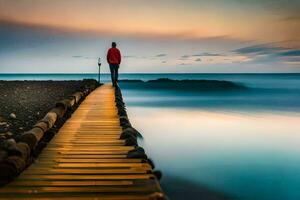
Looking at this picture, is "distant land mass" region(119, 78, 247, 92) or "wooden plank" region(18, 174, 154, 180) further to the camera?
"distant land mass" region(119, 78, 247, 92)

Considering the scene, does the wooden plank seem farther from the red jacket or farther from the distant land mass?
the distant land mass

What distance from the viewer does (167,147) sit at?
12055 mm

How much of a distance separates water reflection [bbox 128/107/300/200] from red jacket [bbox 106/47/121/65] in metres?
3.00

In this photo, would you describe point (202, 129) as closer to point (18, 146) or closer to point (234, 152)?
point (234, 152)

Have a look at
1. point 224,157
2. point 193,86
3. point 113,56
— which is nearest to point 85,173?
point 224,157

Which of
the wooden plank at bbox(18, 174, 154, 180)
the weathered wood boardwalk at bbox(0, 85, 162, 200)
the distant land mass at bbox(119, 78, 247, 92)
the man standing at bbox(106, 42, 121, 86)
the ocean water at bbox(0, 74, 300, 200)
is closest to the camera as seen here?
the weathered wood boardwalk at bbox(0, 85, 162, 200)

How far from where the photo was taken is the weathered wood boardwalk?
378cm

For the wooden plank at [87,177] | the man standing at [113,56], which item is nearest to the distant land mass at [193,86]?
the man standing at [113,56]

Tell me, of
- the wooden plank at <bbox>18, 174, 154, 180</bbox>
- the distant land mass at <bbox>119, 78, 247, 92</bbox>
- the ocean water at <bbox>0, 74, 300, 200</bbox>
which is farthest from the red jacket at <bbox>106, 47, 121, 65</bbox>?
the distant land mass at <bbox>119, 78, 247, 92</bbox>

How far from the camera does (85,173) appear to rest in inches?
177

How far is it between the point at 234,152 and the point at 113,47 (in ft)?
25.7

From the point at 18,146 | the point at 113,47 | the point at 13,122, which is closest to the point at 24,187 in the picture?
the point at 18,146

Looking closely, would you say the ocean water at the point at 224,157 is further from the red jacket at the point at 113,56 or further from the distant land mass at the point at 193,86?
the distant land mass at the point at 193,86

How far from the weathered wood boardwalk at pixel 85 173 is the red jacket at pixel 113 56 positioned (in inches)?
399
